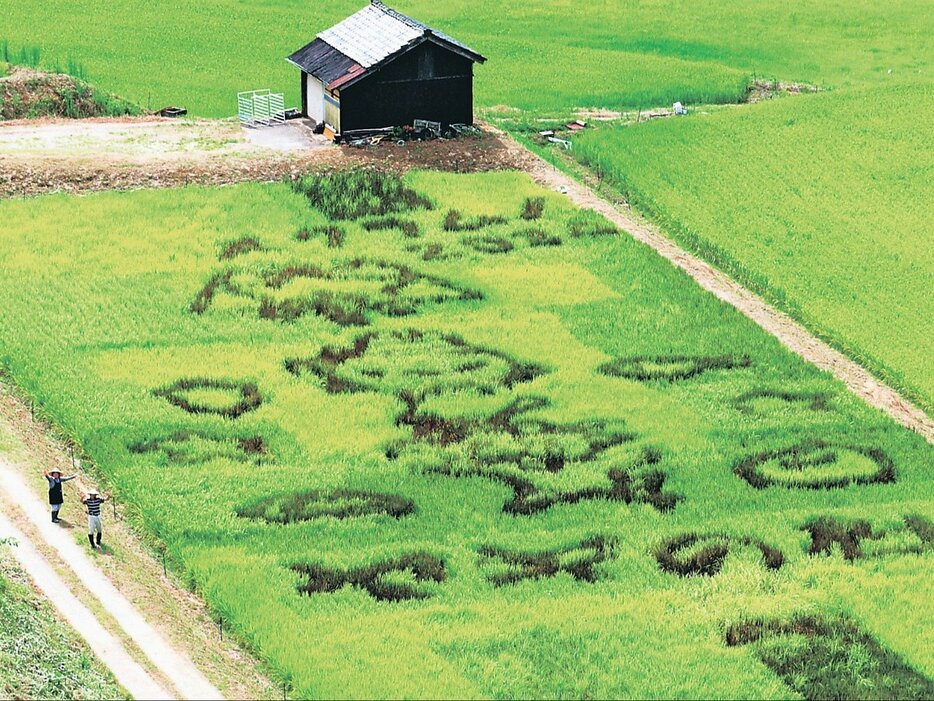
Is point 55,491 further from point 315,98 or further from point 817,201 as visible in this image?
point 817,201

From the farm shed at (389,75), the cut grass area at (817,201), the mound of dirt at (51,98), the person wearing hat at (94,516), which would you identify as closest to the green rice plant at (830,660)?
the cut grass area at (817,201)

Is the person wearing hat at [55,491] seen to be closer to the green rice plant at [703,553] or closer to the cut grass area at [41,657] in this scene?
the cut grass area at [41,657]

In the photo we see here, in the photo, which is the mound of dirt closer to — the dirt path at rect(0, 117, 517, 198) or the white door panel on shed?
the dirt path at rect(0, 117, 517, 198)

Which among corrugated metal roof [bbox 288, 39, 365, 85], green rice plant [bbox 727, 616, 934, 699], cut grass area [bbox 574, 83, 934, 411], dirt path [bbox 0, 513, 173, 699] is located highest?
corrugated metal roof [bbox 288, 39, 365, 85]

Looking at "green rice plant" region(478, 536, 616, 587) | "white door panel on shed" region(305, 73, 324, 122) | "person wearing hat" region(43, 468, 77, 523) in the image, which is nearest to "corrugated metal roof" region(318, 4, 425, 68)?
"white door panel on shed" region(305, 73, 324, 122)

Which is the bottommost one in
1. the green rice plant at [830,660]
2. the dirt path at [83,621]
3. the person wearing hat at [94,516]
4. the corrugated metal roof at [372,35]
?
the green rice plant at [830,660]
